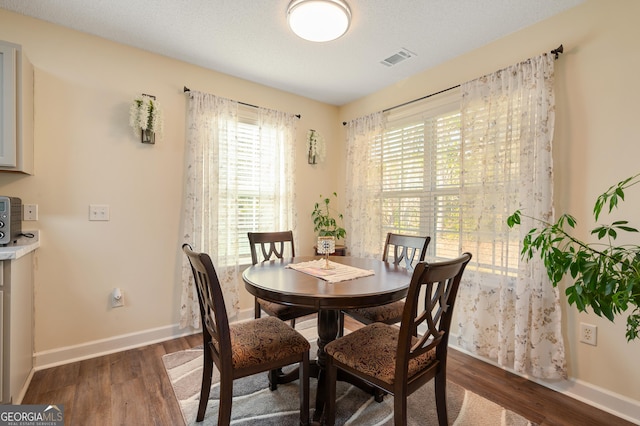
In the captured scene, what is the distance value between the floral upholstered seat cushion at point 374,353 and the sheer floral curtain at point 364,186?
166 centimetres

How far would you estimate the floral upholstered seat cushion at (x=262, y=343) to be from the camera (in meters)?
1.42

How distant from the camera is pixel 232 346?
1442 millimetres

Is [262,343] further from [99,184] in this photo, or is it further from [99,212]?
[99,184]

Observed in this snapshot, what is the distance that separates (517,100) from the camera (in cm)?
210

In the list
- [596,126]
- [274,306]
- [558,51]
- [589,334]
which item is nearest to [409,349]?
[274,306]

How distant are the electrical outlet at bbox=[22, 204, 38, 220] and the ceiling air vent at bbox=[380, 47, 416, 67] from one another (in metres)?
2.99

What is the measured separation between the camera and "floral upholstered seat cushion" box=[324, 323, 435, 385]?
51.7 inches

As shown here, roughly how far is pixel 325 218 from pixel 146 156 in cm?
196

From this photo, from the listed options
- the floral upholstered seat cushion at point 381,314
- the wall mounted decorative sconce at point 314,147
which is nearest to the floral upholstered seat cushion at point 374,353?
the floral upholstered seat cushion at point 381,314

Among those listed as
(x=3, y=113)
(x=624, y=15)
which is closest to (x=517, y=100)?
(x=624, y=15)

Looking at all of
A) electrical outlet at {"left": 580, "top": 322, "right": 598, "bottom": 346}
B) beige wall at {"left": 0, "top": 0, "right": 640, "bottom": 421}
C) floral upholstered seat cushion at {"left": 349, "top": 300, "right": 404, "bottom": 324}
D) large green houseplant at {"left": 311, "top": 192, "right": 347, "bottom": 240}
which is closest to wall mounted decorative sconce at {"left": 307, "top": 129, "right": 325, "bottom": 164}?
large green houseplant at {"left": 311, "top": 192, "right": 347, "bottom": 240}

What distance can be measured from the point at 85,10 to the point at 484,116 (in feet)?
9.83

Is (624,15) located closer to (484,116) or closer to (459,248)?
(484,116)

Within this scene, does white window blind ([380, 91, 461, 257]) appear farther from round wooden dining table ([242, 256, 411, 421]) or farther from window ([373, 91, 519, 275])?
round wooden dining table ([242, 256, 411, 421])
